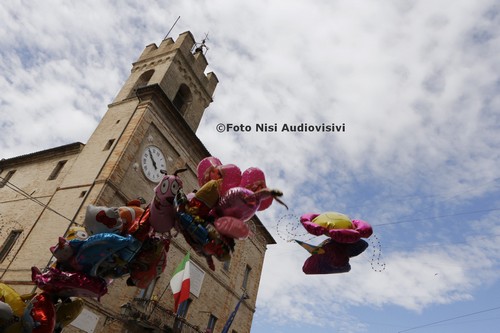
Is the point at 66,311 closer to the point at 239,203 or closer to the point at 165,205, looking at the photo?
the point at 165,205

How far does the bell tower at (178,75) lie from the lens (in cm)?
1641

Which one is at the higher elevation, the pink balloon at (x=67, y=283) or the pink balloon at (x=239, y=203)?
the pink balloon at (x=239, y=203)

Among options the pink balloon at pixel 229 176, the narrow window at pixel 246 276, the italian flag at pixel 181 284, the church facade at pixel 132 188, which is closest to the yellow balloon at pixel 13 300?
the pink balloon at pixel 229 176

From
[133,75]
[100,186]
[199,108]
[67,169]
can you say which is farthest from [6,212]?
[199,108]

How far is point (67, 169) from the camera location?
14258 mm

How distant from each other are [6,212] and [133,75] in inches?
323

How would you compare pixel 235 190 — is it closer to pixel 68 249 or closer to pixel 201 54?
pixel 68 249

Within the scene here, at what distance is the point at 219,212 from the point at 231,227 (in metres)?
0.31

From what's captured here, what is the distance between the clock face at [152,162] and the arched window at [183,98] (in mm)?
4082

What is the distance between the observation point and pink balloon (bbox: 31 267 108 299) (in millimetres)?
4020

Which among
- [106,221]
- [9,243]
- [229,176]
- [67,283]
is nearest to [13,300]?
[67,283]

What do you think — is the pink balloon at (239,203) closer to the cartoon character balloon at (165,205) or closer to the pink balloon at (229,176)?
the pink balloon at (229,176)

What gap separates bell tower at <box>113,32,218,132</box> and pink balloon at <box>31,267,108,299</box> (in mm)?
12570

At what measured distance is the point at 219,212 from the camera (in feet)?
13.6
